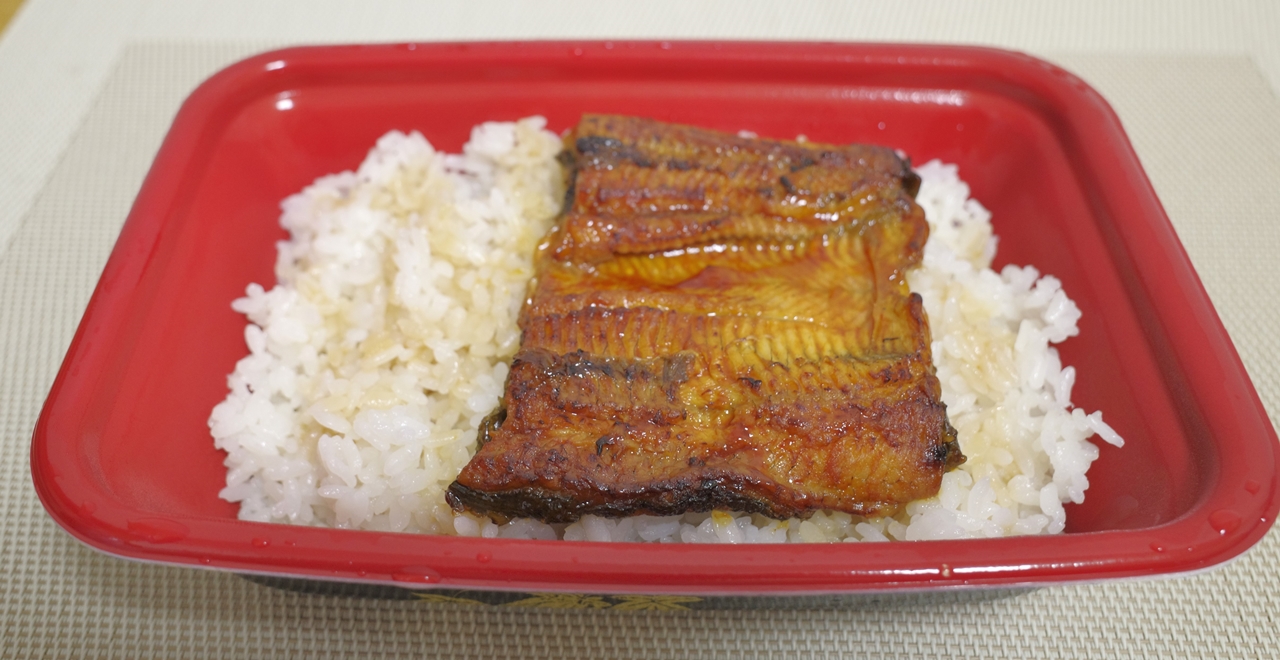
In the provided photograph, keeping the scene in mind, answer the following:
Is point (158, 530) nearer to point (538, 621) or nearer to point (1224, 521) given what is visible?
point (538, 621)

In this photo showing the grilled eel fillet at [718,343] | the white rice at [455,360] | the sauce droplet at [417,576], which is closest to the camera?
the sauce droplet at [417,576]

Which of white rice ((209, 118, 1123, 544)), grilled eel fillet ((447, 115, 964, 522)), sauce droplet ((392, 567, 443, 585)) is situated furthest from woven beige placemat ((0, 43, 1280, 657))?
sauce droplet ((392, 567, 443, 585))

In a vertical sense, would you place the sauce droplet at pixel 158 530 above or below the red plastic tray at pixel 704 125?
below

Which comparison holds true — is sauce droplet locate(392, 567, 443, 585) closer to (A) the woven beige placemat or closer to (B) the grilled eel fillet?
(B) the grilled eel fillet

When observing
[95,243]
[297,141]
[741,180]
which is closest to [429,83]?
[297,141]

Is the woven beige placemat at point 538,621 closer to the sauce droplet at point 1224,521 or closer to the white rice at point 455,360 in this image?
the white rice at point 455,360

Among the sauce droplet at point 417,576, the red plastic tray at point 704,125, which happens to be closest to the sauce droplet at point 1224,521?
the red plastic tray at point 704,125

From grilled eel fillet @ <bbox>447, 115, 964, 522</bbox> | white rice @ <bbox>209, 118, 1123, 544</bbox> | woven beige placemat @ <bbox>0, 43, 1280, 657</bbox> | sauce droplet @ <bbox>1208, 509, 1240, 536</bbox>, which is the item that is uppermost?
sauce droplet @ <bbox>1208, 509, 1240, 536</bbox>
